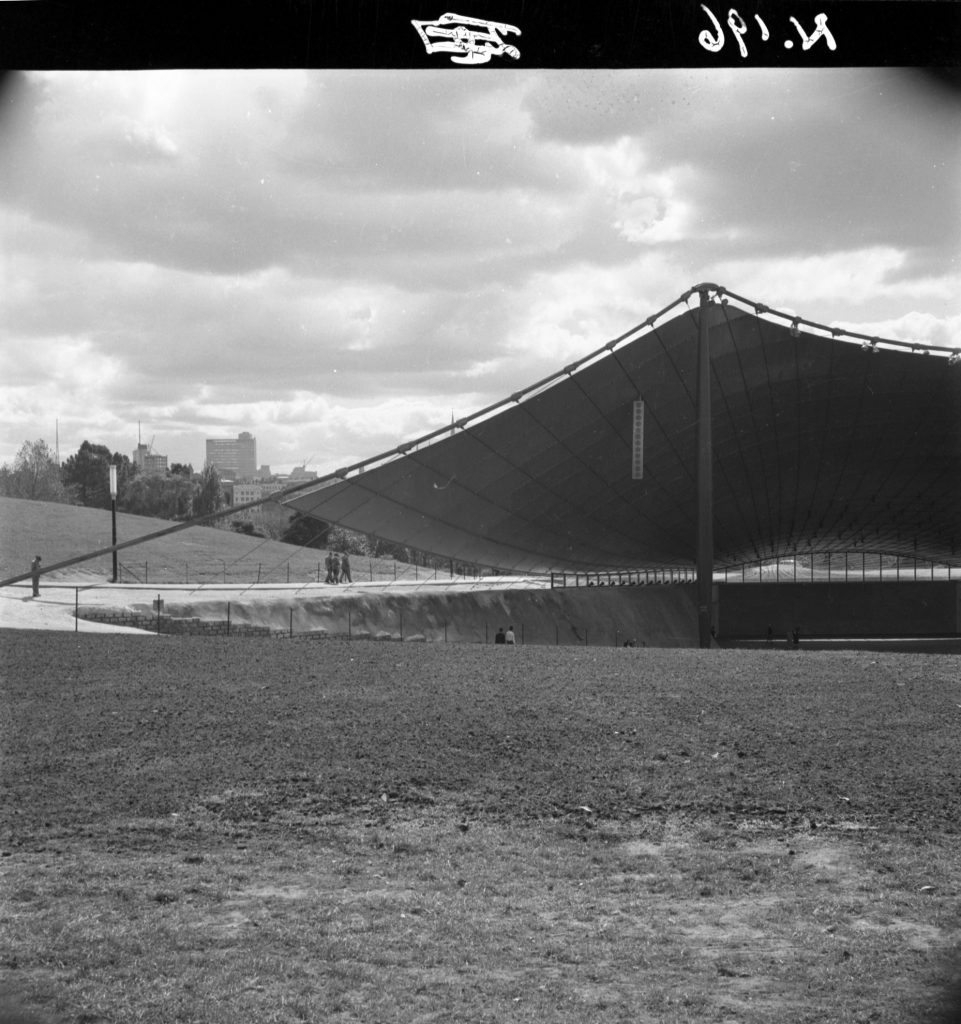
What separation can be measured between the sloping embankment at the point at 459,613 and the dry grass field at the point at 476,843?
65.2ft

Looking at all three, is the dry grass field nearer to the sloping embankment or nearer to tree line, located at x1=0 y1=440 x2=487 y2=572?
the sloping embankment

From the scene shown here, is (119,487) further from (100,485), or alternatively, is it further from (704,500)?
(704,500)

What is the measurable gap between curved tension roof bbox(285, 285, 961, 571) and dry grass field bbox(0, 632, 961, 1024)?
13.7 metres

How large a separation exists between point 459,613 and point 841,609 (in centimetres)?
3431

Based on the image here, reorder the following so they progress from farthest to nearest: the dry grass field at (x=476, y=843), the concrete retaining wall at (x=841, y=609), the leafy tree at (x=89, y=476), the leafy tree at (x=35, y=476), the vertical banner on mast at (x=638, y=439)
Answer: the leafy tree at (x=89, y=476), the leafy tree at (x=35, y=476), the concrete retaining wall at (x=841, y=609), the vertical banner on mast at (x=638, y=439), the dry grass field at (x=476, y=843)

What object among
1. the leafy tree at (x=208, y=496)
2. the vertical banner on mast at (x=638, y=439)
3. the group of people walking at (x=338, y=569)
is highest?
the leafy tree at (x=208, y=496)

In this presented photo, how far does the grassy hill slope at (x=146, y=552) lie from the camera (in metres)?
53.7

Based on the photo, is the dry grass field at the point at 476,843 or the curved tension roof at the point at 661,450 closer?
the dry grass field at the point at 476,843

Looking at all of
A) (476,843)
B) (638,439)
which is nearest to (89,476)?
(638,439)

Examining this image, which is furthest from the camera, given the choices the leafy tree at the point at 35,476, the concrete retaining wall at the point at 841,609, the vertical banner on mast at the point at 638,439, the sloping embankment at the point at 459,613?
the leafy tree at the point at 35,476

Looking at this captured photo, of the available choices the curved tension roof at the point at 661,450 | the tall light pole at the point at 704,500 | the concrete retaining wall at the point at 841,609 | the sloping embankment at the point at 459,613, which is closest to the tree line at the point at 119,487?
the concrete retaining wall at the point at 841,609

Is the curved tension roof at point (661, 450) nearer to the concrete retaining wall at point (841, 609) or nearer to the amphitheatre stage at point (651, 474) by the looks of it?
the amphitheatre stage at point (651, 474)

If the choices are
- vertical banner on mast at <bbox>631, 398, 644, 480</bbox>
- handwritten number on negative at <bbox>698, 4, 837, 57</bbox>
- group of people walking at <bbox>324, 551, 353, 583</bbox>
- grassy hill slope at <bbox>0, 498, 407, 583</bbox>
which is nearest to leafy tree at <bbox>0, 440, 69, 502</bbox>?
grassy hill slope at <bbox>0, 498, 407, 583</bbox>

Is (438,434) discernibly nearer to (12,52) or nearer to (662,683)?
(662,683)
